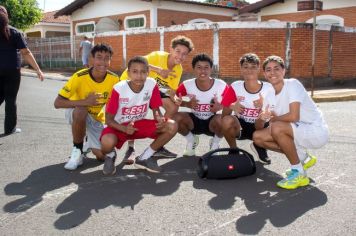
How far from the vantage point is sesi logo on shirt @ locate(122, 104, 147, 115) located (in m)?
4.80

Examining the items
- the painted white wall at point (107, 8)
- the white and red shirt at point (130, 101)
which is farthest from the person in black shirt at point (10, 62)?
the painted white wall at point (107, 8)

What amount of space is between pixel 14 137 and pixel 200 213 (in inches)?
161

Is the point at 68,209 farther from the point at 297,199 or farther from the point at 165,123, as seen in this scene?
the point at 297,199

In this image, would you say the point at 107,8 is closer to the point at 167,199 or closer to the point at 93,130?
the point at 93,130

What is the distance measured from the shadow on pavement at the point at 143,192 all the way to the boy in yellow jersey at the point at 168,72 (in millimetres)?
487

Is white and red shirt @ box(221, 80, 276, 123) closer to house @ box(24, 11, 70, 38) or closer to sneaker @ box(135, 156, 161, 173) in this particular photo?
sneaker @ box(135, 156, 161, 173)

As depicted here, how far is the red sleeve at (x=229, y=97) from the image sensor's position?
518cm

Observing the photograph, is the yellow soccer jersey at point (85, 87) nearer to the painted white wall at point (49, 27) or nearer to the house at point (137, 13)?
the house at point (137, 13)

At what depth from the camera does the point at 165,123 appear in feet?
16.0

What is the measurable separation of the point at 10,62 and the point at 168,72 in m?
2.59

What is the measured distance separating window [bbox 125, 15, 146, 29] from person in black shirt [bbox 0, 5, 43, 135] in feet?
56.7

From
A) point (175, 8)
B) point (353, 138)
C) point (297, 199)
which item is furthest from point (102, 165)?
point (175, 8)

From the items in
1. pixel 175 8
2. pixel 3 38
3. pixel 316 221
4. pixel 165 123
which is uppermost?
pixel 175 8

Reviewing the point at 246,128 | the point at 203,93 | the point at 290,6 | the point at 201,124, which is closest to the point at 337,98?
the point at 246,128
